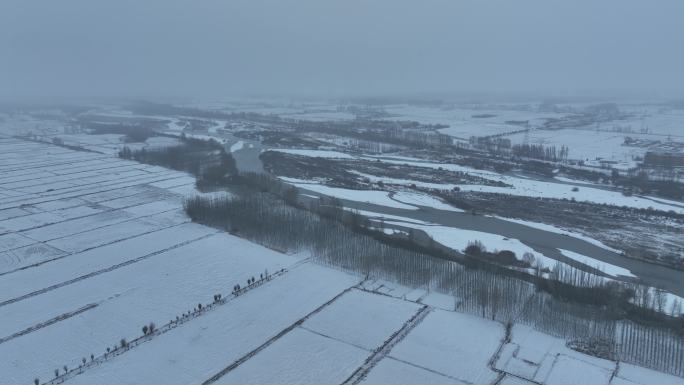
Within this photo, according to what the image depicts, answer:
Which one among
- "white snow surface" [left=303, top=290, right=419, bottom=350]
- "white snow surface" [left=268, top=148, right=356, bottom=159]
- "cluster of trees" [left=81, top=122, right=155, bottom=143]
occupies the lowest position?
"white snow surface" [left=303, top=290, right=419, bottom=350]

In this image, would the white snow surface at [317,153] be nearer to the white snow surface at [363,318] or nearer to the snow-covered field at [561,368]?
the white snow surface at [363,318]

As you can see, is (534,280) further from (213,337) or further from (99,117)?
(99,117)

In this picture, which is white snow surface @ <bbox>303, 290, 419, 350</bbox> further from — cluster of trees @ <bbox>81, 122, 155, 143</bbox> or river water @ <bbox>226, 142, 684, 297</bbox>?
cluster of trees @ <bbox>81, 122, 155, 143</bbox>

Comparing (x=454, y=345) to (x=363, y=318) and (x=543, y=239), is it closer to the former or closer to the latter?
(x=363, y=318)

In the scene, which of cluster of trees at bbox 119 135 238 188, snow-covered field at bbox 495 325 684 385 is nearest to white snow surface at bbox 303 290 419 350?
snow-covered field at bbox 495 325 684 385

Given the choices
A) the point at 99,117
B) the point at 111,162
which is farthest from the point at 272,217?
the point at 99,117

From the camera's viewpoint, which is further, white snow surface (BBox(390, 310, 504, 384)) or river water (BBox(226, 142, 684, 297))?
river water (BBox(226, 142, 684, 297))

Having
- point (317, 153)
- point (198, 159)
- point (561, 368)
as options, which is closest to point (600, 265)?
point (561, 368)

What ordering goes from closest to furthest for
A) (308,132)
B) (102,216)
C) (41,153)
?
(102,216) → (41,153) → (308,132)

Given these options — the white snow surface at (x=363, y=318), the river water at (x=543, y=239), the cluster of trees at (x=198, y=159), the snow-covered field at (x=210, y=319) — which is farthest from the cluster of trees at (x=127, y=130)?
the white snow surface at (x=363, y=318)

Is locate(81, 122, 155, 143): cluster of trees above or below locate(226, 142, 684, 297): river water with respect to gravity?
above

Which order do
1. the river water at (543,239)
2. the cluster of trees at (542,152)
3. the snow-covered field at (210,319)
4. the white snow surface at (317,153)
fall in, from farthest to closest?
the white snow surface at (317,153), the cluster of trees at (542,152), the river water at (543,239), the snow-covered field at (210,319)
